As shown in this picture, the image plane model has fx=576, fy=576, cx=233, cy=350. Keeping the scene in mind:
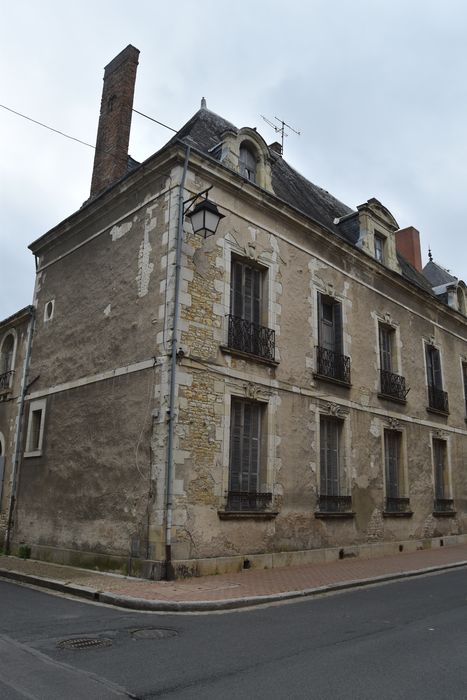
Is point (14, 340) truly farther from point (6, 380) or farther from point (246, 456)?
point (246, 456)

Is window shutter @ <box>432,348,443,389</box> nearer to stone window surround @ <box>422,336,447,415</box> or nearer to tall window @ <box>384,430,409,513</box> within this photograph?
stone window surround @ <box>422,336,447,415</box>

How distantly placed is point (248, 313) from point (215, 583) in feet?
16.3

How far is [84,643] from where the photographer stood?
16.2 ft

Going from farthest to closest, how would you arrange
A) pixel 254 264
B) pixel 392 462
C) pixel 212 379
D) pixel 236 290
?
pixel 392 462 < pixel 254 264 < pixel 236 290 < pixel 212 379

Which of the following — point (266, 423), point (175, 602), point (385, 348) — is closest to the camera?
point (175, 602)

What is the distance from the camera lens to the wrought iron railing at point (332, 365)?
1206cm

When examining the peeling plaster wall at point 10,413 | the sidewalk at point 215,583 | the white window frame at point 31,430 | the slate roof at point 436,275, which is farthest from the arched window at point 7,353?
the slate roof at point 436,275

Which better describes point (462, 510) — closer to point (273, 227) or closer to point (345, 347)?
point (345, 347)

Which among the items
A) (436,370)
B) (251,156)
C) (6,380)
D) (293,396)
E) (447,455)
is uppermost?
(251,156)

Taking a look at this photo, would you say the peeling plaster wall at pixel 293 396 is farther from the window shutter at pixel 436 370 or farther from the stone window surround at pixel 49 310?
the stone window surround at pixel 49 310

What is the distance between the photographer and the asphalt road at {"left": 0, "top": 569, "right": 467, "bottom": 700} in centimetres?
373

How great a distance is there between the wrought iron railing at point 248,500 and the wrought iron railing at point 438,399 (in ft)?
24.6

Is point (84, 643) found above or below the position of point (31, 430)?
below

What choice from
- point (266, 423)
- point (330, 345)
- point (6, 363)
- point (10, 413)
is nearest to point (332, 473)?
point (266, 423)
